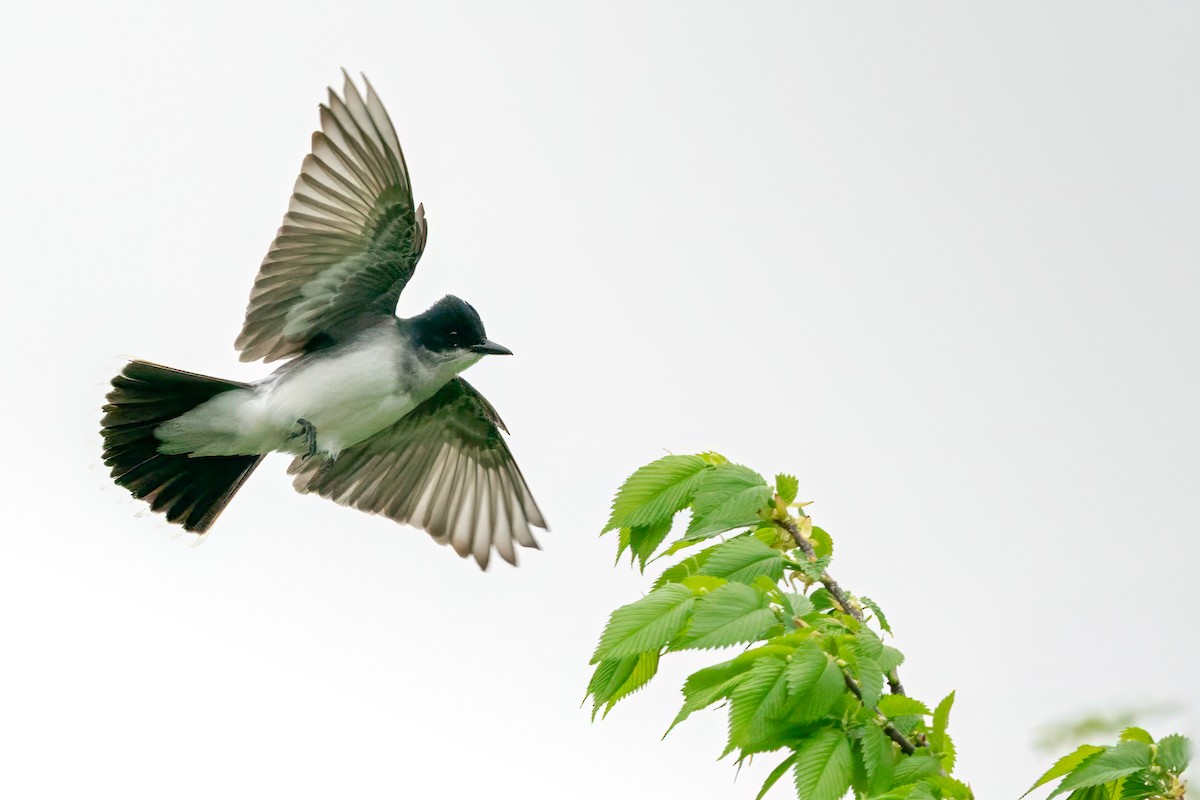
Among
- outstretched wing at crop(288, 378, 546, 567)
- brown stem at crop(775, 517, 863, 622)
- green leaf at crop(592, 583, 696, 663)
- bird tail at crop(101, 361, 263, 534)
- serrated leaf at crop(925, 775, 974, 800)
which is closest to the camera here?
serrated leaf at crop(925, 775, 974, 800)

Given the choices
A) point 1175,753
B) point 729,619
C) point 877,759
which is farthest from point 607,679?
point 1175,753

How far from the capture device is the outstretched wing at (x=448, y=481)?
9539mm

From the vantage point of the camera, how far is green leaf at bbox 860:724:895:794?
3.08m

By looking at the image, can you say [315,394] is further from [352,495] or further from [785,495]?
[785,495]

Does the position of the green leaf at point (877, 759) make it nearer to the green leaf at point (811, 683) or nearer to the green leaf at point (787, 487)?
the green leaf at point (811, 683)

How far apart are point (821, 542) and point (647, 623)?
69cm

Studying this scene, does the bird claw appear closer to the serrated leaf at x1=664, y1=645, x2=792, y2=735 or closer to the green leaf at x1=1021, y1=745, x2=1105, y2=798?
the serrated leaf at x1=664, y1=645, x2=792, y2=735

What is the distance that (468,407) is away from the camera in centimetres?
948

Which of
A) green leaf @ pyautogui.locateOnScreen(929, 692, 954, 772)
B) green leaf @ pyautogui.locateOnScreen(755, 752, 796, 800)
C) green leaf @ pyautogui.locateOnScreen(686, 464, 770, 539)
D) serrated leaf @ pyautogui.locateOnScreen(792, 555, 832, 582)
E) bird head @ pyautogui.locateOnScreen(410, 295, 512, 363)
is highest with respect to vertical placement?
bird head @ pyautogui.locateOnScreen(410, 295, 512, 363)

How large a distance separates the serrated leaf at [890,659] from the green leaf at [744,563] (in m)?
0.34

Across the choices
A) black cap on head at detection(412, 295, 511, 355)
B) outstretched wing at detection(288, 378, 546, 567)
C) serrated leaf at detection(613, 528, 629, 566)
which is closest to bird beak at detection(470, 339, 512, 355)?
black cap on head at detection(412, 295, 511, 355)

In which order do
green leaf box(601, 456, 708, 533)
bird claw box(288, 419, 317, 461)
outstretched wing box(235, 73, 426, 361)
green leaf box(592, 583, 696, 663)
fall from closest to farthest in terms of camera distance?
green leaf box(592, 583, 696, 663)
green leaf box(601, 456, 708, 533)
outstretched wing box(235, 73, 426, 361)
bird claw box(288, 419, 317, 461)

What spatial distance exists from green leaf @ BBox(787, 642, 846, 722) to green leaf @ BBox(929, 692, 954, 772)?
0.32 m

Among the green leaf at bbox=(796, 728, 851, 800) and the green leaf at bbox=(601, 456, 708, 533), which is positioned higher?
the green leaf at bbox=(601, 456, 708, 533)
